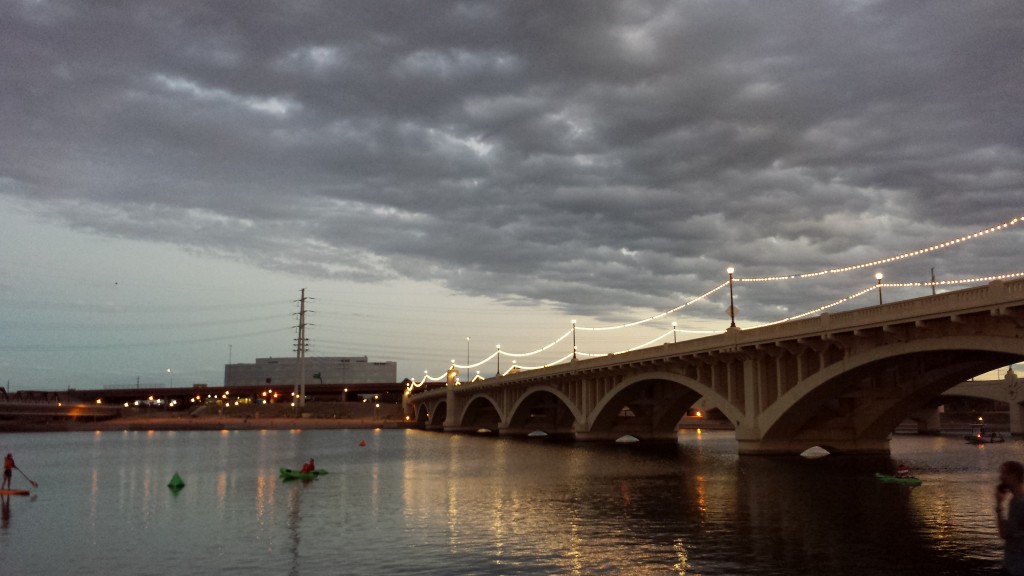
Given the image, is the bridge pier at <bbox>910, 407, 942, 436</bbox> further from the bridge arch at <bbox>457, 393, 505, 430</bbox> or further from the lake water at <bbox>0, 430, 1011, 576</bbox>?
the bridge arch at <bbox>457, 393, 505, 430</bbox>

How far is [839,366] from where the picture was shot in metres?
53.0

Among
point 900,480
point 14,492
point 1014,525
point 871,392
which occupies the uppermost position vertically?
point 871,392

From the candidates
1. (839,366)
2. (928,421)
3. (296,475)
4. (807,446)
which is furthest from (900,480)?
(928,421)

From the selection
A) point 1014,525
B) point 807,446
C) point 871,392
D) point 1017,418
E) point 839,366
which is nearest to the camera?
point 1014,525

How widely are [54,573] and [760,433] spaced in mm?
50873

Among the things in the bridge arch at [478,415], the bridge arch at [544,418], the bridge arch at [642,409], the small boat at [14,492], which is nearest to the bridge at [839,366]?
the bridge arch at [642,409]

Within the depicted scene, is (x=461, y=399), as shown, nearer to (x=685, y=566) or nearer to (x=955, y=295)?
(x=955, y=295)

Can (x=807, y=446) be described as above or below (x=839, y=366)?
below

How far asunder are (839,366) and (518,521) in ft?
93.8

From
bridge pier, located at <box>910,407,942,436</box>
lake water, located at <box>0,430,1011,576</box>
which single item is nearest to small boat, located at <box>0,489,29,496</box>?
lake water, located at <box>0,430,1011,576</box>

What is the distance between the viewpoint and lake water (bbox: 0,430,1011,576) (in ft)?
84.6

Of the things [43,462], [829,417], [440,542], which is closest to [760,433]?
[829,417]

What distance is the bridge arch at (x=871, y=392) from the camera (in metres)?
49.2

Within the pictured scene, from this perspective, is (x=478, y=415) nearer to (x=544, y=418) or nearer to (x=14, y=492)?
(x=544, y=418)
